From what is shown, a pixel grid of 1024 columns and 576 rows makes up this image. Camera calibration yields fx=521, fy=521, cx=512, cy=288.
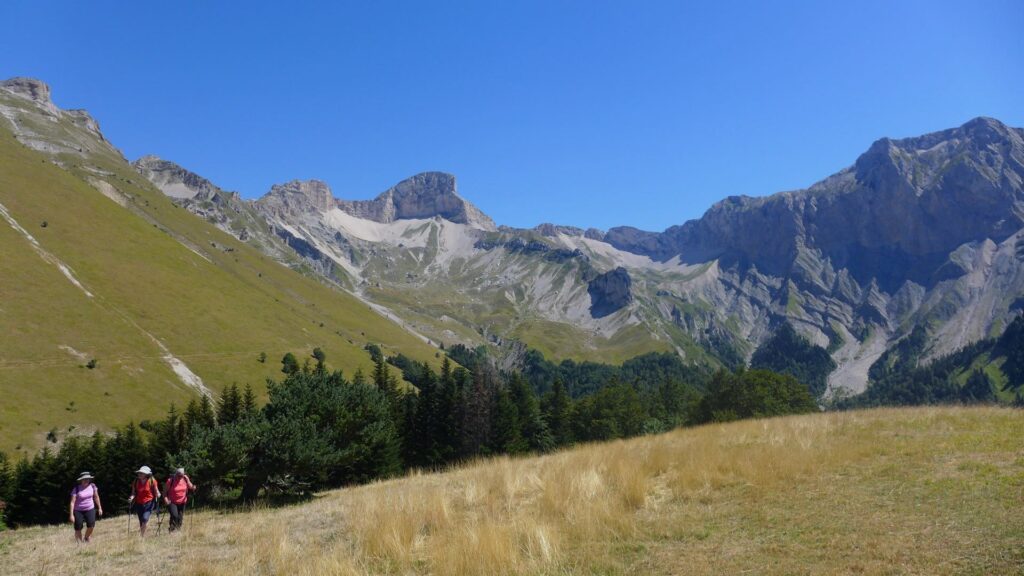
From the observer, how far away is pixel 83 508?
1700cm

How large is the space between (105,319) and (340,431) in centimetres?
10657

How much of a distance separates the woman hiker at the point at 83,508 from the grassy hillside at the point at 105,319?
74265 millimetres

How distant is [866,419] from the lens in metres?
20.6

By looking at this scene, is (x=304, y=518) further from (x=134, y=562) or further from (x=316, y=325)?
(x=316, y=325)

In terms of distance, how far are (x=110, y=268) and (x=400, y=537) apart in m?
154

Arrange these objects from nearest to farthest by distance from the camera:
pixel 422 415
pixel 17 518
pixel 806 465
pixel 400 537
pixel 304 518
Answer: pixel 400 537 → pixel 806 465 → pixel 304 518 → pixel 17 518 → pixel 422 415

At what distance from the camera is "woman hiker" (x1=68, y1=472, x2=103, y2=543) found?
1680 cm

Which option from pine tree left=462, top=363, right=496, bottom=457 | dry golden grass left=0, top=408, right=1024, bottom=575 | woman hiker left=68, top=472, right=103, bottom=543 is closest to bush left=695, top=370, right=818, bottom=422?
pine tree left=462, top=363, right=496, bottom=457

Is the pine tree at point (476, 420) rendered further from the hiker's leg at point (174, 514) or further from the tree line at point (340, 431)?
the hiker's leg at point (174, 514)

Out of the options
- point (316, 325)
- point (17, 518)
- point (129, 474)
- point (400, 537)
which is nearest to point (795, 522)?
point (400, 537)

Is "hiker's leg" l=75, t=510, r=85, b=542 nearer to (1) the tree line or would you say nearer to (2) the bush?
(1) the tree line

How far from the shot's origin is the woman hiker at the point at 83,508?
1680cm

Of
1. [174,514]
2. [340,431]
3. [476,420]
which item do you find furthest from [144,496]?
[476,420]

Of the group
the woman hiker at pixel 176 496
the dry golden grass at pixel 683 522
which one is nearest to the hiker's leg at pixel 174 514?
the woman hiker at pixel 176 496
